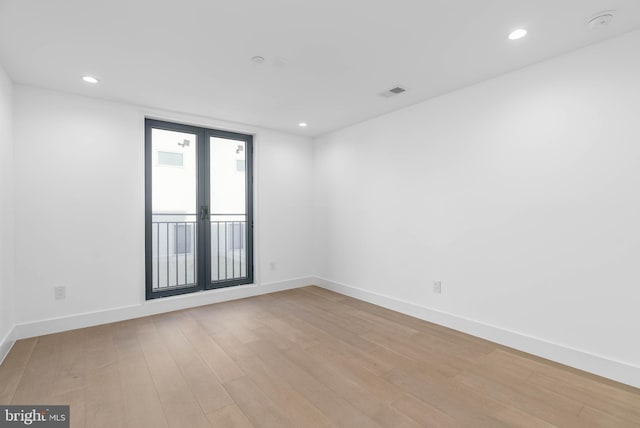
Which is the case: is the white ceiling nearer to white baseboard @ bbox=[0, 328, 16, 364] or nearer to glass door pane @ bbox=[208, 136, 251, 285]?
glass door pane @ bbox=[208, 136, 251, 285]

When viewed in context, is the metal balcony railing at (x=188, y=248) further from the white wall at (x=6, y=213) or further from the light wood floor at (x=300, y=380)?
the white wall at (x=6, y=213)

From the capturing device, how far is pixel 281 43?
2246 millimetres

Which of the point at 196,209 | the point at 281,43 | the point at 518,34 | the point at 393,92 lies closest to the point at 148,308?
the point at 196,209

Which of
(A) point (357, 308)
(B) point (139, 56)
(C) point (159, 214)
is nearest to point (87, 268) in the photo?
(C) point (159, 214)

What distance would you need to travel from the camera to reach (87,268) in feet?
10.6

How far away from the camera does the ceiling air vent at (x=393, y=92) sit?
10.1 ft

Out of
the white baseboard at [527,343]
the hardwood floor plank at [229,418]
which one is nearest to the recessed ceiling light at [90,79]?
the hardwood floor plank at [229,418]

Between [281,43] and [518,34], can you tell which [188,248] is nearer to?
[281,43]

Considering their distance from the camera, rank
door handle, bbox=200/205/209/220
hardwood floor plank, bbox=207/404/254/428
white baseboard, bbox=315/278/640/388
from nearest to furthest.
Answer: hardwood floor plank, bbox=207/404/254/428
white baseboard, bbox=315/278/640/388
door handle, bbox=200/205/209/220

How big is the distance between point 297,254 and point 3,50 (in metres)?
3.84

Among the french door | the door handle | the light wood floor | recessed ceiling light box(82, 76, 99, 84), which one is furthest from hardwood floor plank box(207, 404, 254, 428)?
recessed ceiling light box(82, 76, 99, 84)

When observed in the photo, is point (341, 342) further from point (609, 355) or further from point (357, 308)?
point (609, 355)

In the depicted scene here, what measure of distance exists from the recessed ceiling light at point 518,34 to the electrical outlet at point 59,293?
15.2 ft

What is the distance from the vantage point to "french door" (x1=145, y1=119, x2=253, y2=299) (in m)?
3.79
